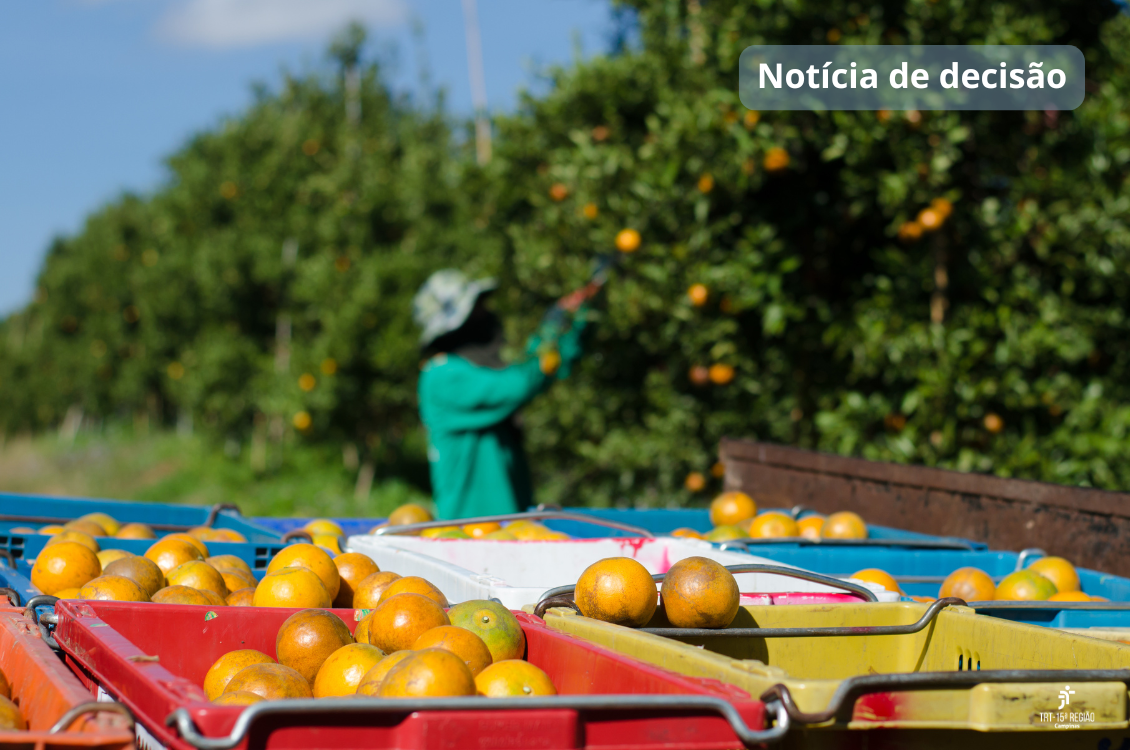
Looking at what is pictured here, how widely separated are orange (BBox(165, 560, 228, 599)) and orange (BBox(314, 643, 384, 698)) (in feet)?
2.02

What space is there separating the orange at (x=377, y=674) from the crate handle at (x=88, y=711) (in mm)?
374

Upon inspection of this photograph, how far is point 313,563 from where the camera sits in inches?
94.7

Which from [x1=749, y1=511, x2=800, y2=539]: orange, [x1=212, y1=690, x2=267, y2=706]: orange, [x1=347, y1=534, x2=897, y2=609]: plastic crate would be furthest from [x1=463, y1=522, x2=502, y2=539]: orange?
[x1=212, y1=690, x2=267, y2=706]: orange

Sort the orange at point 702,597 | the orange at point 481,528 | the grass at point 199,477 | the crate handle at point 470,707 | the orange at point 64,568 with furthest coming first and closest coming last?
the grass at point 199,477 < the orange at point 481,528 < the orange at point 64,568 < the orange at point 702,597 < the crate handle at point 470,707

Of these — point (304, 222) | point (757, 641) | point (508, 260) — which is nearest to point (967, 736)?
point (757, 641)

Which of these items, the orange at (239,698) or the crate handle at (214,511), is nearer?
the orange at (239,698)

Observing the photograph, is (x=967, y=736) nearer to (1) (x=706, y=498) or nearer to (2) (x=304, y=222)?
(1) (x=706, y=498)

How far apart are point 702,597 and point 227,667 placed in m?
0.89

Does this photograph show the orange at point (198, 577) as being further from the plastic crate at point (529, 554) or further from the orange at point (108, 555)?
the plastic crate at point (529, 554)

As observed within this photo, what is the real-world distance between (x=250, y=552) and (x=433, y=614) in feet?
4.09

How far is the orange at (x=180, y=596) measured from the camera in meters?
2.12

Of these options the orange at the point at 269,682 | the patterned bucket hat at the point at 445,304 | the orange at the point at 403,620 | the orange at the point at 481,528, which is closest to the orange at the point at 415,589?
the orange at the point at 403,620

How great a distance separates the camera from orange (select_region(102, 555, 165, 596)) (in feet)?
7.60

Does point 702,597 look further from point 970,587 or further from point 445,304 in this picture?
point 445,304
